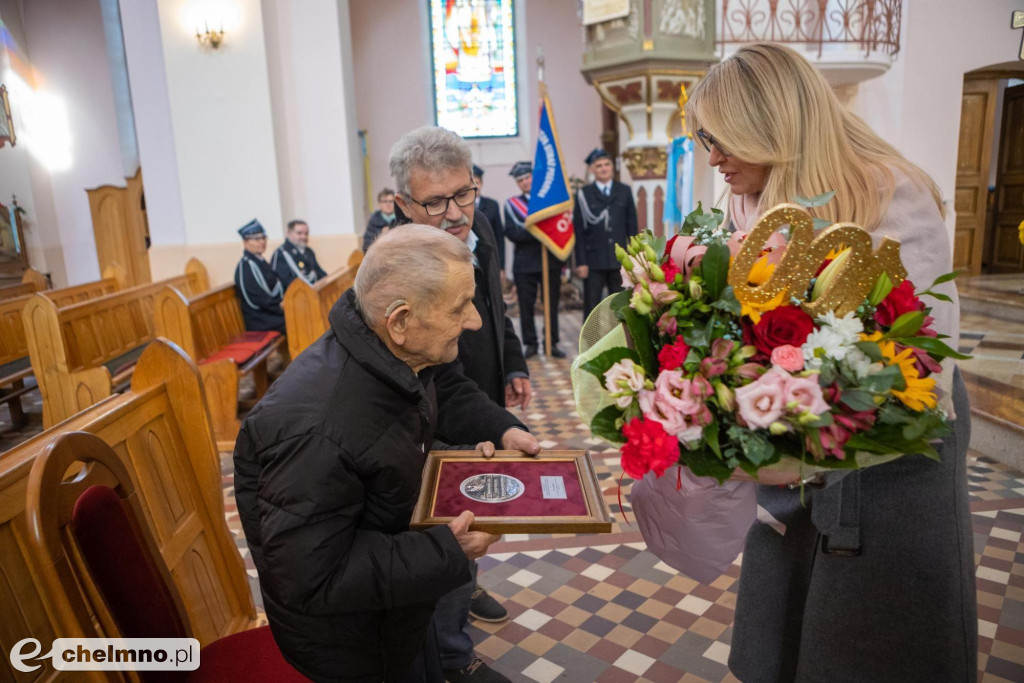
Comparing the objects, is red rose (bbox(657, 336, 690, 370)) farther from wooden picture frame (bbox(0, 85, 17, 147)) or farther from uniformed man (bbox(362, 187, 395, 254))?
uniformed man (bbox(362, 187, 395, 254))

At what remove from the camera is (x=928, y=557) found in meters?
1.24

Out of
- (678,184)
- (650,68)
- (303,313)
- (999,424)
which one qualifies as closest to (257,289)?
(303,313)

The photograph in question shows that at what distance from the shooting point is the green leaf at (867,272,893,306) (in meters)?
1.02

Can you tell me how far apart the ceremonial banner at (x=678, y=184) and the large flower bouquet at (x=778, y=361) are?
6134mm

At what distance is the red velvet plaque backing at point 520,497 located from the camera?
49.6 inches

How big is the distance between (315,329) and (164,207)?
403 centimetres

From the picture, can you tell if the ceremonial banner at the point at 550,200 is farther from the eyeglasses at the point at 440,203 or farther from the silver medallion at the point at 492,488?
the silver medallion at the point at 492,488

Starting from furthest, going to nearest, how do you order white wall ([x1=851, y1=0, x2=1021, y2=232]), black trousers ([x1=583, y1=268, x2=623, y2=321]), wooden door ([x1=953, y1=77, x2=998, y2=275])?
wooden door ([x1=953, y1=77, x2=998, y2=275]), white wall ([x1=851, y1=0, x2=1021, y2=232]), black trousers ([x1=583, y1=268, x2=623, y2=321])

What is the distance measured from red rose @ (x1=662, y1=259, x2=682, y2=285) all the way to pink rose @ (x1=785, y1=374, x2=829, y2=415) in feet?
0.84

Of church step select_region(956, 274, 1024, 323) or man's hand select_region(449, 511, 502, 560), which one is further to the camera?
church step select_region(956, 274, 1024, 323)

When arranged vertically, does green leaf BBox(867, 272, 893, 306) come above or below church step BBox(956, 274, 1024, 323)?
above

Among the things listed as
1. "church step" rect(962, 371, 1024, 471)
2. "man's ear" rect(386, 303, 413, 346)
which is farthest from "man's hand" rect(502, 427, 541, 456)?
"church step" rect(962, 371, 1024, 471)

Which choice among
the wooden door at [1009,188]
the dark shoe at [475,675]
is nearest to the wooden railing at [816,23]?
the wooden door at [1009,188]

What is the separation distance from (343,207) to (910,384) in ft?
25.1
